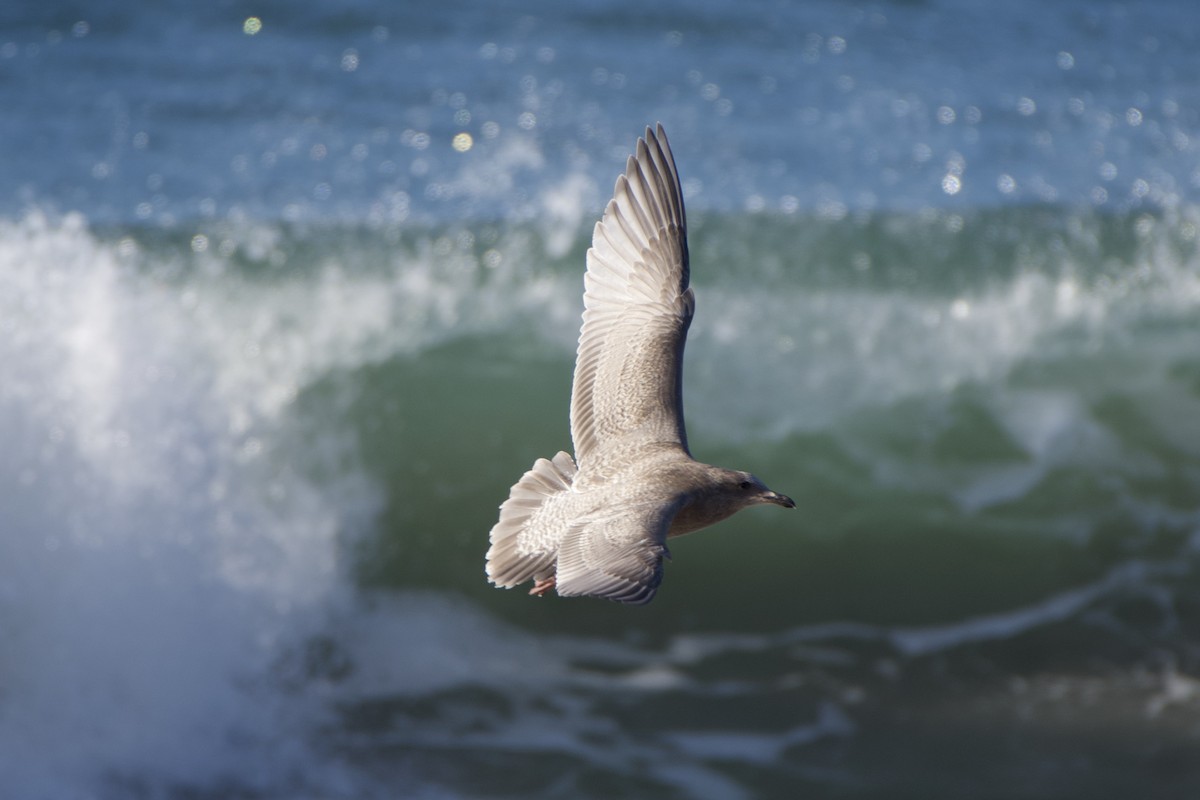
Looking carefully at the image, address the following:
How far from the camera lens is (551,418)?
7.84 meters

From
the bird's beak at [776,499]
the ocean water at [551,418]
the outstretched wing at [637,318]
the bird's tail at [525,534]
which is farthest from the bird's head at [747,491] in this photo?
the ocean water at [551,418]

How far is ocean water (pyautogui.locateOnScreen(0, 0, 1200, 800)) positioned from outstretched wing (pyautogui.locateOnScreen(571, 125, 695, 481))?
209cm

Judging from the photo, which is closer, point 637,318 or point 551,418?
point 637,318

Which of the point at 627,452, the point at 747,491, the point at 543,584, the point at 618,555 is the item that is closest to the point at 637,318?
the point at 627,452

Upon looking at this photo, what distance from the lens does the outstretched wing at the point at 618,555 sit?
326 centimetres

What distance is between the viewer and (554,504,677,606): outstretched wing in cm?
326

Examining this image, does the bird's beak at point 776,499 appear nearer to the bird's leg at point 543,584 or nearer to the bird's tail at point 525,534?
the bird's tail at point 525,534

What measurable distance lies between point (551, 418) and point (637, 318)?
10.3ft

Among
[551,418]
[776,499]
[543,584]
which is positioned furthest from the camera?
[551,418]

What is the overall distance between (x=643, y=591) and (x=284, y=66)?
26.0ft

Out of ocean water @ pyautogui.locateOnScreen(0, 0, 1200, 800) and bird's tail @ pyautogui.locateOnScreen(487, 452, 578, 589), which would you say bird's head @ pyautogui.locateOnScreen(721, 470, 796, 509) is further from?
ocean water @ pyautogui.locateOnScreen(0, 0, 1200, 800)

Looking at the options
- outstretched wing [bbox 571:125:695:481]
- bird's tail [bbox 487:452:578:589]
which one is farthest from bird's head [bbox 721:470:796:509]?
bird's tail [bbox 487:452:578:589]

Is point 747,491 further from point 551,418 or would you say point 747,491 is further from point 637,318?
point 551,418

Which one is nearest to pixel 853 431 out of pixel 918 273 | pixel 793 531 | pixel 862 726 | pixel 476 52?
pixel 793 531
